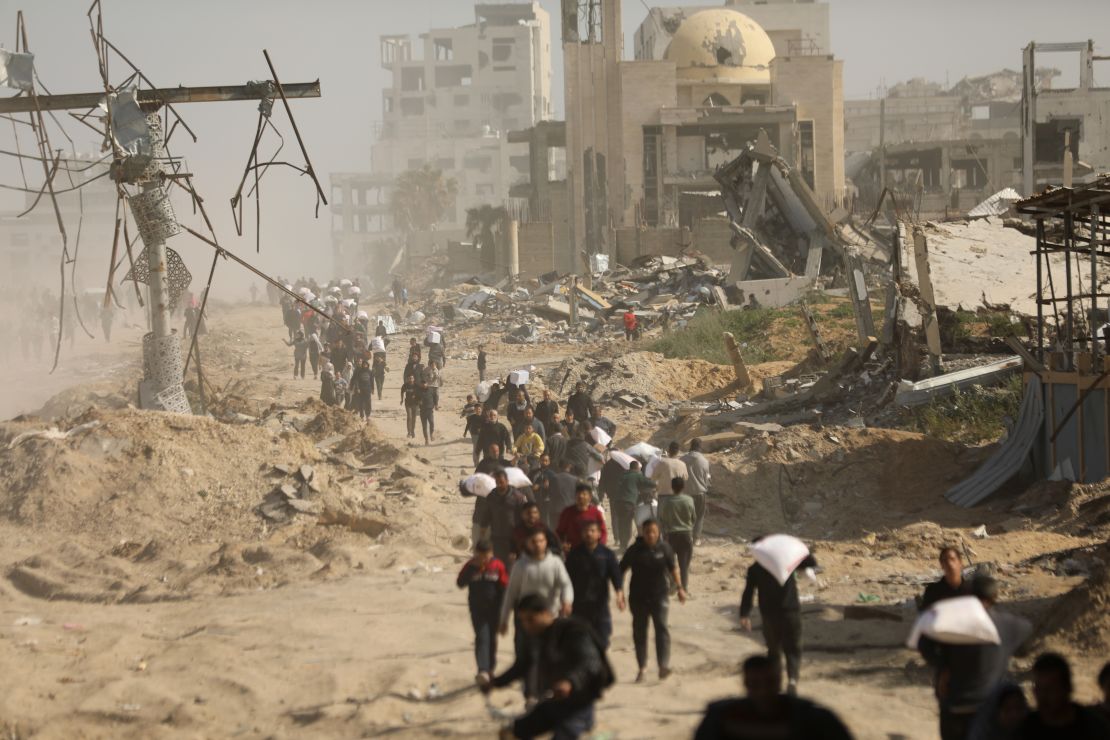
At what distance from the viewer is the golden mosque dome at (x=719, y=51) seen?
54.1m

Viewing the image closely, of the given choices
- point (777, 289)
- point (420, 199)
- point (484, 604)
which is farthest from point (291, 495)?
point (420, 199)

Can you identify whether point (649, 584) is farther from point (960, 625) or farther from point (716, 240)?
point (716, 240)

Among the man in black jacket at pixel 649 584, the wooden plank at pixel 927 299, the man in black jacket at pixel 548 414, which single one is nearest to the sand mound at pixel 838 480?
the man in black jacket at pixel 548 414

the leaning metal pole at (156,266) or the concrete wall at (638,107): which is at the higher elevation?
the concrete wall at (638,107)

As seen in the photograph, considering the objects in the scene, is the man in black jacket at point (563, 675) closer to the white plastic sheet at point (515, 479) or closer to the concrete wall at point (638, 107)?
the white plastic sheet at point (515, 479)

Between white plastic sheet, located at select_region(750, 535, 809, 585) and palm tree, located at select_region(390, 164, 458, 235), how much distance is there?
81.5m

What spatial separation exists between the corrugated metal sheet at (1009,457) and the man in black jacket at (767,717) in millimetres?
10383

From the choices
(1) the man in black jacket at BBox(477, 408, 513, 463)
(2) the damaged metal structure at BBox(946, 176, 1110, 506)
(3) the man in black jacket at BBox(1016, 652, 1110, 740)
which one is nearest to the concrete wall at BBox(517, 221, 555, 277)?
(1) the man in black jacket at BBox(477, 408, 513, 463)

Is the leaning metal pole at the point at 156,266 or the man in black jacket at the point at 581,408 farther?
the man in black jacket at the point at 581,408

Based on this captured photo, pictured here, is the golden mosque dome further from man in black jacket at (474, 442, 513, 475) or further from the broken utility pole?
man in black jacket at (474, 442, 513, 475)

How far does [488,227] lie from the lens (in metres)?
61.1

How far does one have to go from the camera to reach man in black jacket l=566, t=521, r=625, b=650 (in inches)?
319

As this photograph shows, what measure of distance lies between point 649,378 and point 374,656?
14.8 metres

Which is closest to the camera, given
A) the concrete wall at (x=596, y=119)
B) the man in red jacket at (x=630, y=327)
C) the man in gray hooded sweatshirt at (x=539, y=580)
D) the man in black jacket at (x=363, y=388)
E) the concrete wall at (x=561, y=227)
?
the man in gray hooded sweatshirt at (x=539, y=580)
